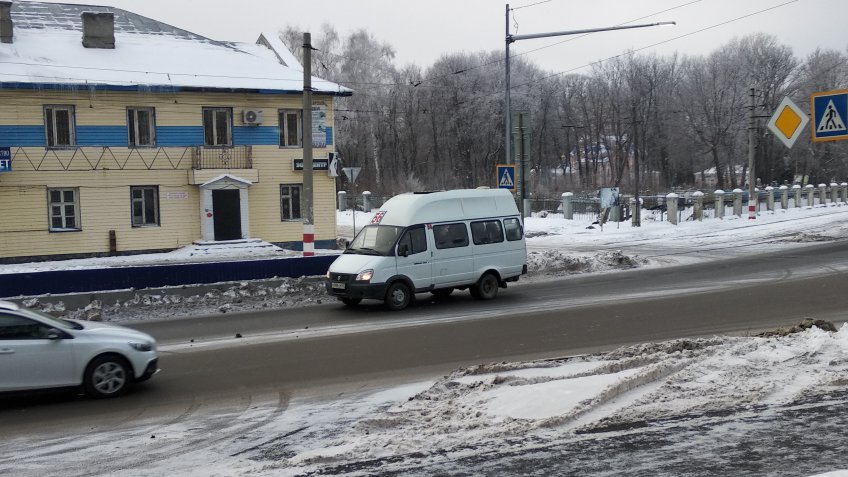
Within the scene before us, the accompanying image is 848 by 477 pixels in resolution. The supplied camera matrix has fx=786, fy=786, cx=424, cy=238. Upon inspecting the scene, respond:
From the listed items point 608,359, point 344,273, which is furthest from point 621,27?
point 608,359

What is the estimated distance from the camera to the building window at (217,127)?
3234 centimetres

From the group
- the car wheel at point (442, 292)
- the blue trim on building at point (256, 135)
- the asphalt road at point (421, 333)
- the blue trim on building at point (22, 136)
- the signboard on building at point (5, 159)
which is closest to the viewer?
the asphalt road at point (421, 333)

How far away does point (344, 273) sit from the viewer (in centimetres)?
1662

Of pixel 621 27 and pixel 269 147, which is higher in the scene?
pixel 621 27

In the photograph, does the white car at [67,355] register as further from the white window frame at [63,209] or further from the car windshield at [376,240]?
the white window frame at [63,209]

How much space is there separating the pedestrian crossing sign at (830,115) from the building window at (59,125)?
27.2 m

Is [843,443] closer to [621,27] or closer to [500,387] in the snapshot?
[500,387]

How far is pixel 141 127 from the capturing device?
31.5 meters

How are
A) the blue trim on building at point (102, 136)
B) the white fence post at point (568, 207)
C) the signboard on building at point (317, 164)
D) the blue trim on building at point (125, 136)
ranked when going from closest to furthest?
1. the blue trim on building at point (125, 136)
2. the blue trim on building at point (102, 136)
3. the signboard on building at point (317, 164)
4. the white fence post at point (568, 207)

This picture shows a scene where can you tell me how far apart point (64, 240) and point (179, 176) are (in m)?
5.00

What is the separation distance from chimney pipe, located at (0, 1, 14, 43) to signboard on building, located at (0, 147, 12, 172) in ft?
18.0

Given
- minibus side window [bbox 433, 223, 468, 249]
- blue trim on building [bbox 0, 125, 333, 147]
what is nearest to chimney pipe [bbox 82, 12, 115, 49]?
blue trim on building [bbox 0, 125, 333, 147]

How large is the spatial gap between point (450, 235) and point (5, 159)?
1968 cm

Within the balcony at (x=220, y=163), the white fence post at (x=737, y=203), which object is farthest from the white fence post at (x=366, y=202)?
the white fence post at (x=737, y=203)
